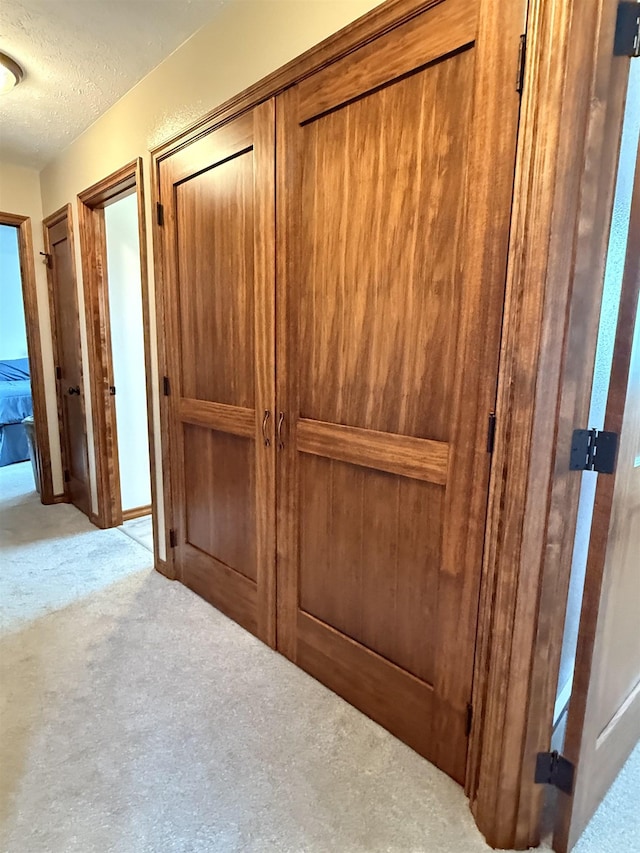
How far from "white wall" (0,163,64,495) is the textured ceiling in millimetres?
758

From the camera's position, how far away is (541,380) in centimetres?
102

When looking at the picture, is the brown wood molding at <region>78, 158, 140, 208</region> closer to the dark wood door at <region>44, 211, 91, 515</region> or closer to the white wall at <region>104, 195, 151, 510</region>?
the white wall at <region>104, 195, 151, 510</region>

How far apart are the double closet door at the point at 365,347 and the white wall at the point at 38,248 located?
1931 millimetres

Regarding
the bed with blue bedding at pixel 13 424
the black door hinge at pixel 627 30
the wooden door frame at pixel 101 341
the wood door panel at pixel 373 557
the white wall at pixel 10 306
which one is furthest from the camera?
the white wall at pixel 10 306

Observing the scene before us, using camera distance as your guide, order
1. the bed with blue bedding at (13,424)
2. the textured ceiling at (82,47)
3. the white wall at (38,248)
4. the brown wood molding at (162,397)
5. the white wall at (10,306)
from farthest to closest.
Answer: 1. the white wall at (10,306)
2. the bed with blue bedding at (13,424)
3. the white wall at (38,248)
4. the brown wood molding at (162,397)
5. the textured ceiling at (82,47)

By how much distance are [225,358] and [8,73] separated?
64.0 inches

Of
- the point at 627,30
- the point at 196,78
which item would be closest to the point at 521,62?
the point at 627,30

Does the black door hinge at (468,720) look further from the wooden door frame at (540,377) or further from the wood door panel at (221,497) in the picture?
the wood door panel at (221,497)

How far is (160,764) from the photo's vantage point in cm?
144

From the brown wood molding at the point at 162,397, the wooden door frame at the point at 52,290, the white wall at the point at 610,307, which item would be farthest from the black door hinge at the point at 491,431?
the wooden door frame at the point at 52,290

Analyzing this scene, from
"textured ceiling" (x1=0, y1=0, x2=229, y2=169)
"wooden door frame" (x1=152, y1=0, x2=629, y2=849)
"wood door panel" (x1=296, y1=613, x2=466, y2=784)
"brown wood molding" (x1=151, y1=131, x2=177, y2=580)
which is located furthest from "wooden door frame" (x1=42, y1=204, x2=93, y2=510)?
"wooden door frame" (x1=152, y1=0, x2=629, y2=849)

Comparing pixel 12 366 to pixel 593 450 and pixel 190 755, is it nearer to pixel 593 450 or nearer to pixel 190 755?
pixel 190 755

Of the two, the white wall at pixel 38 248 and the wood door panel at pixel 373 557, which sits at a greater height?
the white wall at pixel 38 248

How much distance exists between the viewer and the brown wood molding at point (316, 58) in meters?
1.24
